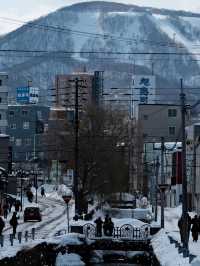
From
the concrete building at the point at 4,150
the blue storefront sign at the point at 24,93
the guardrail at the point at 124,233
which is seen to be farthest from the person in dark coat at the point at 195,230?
the blue storefront sign at the point at 24,93

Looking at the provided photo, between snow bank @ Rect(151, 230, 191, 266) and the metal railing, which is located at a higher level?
snow bank @ Rect(151, 230, 191, 266)

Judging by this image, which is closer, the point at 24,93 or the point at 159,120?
the point at 159,120

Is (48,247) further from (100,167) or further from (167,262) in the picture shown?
(100,167)

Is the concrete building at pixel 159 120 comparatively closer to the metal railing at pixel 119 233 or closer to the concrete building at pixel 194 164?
the concrete building at pixel 194 164

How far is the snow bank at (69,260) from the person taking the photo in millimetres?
46406

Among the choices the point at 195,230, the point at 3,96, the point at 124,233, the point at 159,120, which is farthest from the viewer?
the point at 159,120

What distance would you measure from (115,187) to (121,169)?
125 inches

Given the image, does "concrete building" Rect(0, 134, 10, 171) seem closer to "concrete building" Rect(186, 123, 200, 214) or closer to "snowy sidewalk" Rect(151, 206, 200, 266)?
"concrete building" Rect(186, 123, 200, 214)

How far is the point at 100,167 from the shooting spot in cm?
7750

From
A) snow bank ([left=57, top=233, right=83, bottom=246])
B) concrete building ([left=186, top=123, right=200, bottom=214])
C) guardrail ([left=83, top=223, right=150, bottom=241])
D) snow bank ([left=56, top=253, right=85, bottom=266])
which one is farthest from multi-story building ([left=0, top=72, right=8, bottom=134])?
snow bank ([left=56, top=253, right=85, bottom=266])

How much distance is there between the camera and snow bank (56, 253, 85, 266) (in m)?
46.4

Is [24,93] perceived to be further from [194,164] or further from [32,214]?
[32,214]

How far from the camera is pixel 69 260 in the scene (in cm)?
4769

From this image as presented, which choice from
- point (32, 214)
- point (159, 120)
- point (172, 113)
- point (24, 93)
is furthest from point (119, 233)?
point (24, 93)
